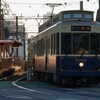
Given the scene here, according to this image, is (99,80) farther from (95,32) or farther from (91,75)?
(95,32)

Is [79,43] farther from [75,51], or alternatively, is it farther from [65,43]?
[65,43]

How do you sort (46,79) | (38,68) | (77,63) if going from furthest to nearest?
1. (38,68)
2. (46,79)
3. (77,63)

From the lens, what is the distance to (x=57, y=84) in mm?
24172

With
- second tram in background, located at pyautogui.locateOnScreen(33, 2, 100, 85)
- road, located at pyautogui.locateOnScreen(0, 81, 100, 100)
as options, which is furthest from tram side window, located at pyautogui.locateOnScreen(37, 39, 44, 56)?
road, located at pyautogui.locateOnScreen(0, 81, 100, 100)

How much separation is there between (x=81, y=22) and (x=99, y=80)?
323cm

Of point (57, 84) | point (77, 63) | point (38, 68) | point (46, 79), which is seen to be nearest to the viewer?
point (77, 63)

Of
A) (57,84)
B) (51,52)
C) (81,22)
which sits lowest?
(57,84)

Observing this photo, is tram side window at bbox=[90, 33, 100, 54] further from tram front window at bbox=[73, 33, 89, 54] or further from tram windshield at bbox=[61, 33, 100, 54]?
tram front window at bbox=[73, 33, 89, 54]

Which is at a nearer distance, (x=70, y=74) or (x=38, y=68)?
(x=70, y=74)

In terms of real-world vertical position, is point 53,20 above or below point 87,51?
above

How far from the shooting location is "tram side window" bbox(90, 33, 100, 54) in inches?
848

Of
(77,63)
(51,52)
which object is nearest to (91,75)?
(77,63)

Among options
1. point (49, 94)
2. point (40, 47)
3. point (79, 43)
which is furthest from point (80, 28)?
point (40, 47)

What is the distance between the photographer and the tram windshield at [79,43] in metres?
21.4
